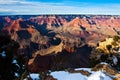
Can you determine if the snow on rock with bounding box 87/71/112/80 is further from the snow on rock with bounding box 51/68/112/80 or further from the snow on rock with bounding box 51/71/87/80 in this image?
the snow on rock with bounding box 51/71/87/80

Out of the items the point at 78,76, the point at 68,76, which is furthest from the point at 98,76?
the point at 68,76

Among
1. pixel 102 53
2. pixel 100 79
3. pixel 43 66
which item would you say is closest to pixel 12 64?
pixel 100 79

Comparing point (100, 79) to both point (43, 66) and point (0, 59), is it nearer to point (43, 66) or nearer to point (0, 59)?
point (0, 59)

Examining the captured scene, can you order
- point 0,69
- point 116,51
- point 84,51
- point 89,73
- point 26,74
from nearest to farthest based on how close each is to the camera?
point 26,74 < point 89,73 < point 0,69 < point 116,51 < point 84,51

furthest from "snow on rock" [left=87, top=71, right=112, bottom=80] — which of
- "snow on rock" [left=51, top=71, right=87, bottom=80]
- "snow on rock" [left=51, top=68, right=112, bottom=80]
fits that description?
"snow on rock" [left=51, top=71, right=87, bottom=80]

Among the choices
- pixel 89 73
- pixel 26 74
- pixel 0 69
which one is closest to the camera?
pixel 26 74

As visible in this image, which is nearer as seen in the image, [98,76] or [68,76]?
[98,76]

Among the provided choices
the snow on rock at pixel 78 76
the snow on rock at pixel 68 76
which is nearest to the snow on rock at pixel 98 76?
the snow on rock at pixel 78 76

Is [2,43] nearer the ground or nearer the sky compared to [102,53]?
nearer the sky

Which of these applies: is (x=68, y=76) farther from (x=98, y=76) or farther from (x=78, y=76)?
(x=98, y=76)

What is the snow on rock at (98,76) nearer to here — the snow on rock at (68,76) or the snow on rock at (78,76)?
the snow on rock at (78,76)

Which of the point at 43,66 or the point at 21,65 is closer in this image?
the point at 21,65
